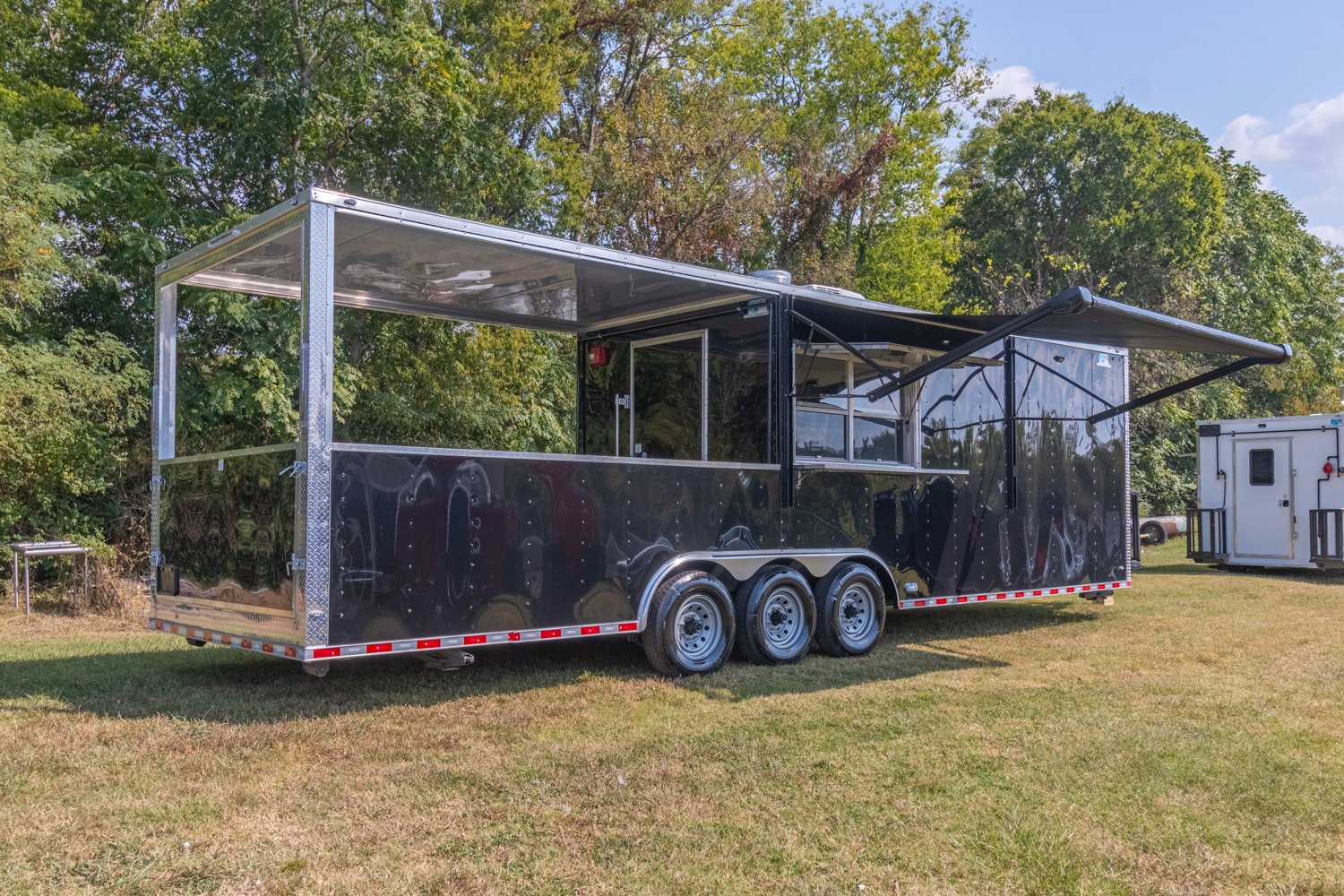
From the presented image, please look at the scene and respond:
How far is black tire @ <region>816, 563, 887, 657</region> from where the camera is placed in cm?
854

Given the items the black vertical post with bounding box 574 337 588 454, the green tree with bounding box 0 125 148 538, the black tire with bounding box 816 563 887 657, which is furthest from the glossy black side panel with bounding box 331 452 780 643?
the green tree with bounding box 0 125 148 538

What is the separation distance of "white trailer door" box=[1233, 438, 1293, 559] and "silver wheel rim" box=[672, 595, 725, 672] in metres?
12.2

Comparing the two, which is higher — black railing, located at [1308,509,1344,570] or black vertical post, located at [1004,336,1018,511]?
black vertical post, located at [1004,336,1018,511]

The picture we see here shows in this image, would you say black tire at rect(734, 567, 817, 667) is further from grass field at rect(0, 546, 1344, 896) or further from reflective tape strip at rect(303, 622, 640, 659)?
reflective tape strip at rect(303, 622, 640, 659)

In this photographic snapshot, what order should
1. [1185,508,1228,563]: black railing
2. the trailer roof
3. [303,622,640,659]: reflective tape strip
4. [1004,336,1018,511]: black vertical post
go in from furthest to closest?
1. [1185,508,1228,563]: black railing
2. [1004,336,1018,511]: black vertical post
3. the trailer roof
4. [303,622,640,659]: reflective tape strip

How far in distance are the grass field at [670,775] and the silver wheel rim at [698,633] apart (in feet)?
0.89

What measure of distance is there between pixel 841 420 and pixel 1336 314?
35.2 metres

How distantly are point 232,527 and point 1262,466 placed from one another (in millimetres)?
15349

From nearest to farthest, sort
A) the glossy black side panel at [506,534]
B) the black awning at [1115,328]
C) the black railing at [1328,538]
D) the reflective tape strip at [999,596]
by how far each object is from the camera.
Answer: the glossy black side panel at [506,534], the black awning at [1115,328], the reflective tape strip at [999,596], the black railing at [1328,538]

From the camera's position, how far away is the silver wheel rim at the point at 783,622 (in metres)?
8.16

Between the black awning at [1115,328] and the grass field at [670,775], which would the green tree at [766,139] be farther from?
the grass field at [670,775]

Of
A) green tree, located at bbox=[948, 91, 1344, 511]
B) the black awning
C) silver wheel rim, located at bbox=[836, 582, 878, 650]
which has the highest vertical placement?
green tree, located at bbox=[948, 91, 1344, 511]

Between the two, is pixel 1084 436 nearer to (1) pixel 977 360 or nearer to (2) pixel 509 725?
(1) pixel 977 360

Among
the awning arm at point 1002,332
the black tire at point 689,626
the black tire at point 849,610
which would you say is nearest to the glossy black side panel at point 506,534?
the black tire at point 689,626
